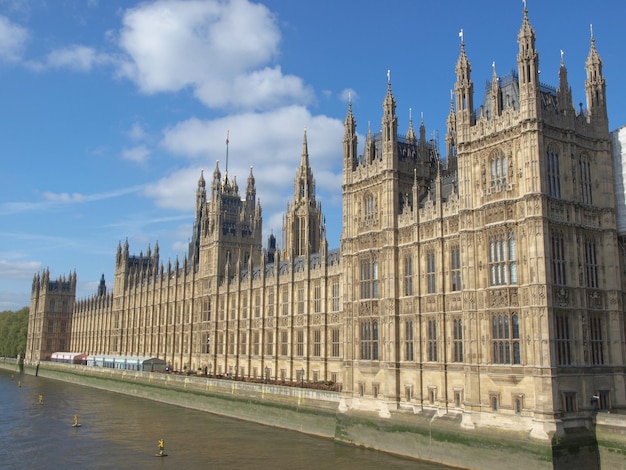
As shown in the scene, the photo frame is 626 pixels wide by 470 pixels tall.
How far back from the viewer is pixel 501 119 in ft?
144

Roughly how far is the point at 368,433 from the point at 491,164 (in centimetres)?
2322

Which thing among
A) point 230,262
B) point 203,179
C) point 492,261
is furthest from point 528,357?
point 203,179

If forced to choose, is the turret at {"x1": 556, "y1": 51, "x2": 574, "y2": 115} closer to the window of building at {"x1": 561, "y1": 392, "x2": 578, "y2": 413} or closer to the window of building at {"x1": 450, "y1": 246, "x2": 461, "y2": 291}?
the window of building at {"x1": 450, "y1": 246, "x2": 461, "y2": 291}

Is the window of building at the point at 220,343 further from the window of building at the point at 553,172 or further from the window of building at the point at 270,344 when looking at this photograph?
the window of building at the point at 553,172

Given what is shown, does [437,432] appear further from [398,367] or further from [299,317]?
[299,317]

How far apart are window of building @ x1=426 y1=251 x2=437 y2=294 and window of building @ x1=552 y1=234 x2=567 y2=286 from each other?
9.61 m

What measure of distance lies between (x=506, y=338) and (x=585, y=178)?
42.1ft

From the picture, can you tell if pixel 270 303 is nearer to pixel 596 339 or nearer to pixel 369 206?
pixel 369 206

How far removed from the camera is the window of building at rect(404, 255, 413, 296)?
50.6m

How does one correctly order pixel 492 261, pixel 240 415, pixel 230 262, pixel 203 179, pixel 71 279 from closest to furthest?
pixel 492 261 → pixel 240 415 → pixel 230 262 → pixel 203 179 → pixel 71 279

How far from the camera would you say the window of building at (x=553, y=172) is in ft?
138

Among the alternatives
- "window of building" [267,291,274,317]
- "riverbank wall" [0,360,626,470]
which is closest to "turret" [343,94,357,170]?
"riverbank wall" [0,360,626,470]

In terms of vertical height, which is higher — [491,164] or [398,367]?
[491,164]

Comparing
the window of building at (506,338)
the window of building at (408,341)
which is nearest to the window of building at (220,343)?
the window of building at (408,341)
